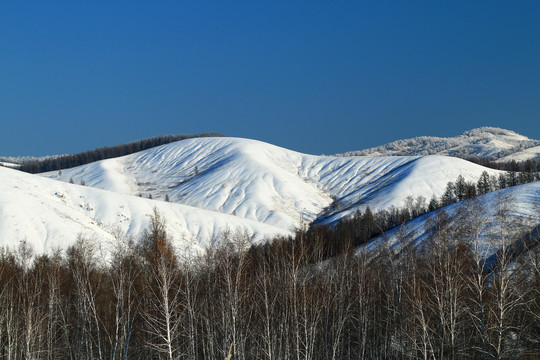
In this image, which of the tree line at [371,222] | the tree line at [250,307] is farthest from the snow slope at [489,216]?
the tree line at [250,307]

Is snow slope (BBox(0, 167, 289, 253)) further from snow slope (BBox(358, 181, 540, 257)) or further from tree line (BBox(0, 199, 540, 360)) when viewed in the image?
tree line (BBox(0, 199, 540, 360))

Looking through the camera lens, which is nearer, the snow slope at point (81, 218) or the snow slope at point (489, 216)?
the snow slope at point (489, 216)

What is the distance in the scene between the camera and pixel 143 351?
49062 millimetres

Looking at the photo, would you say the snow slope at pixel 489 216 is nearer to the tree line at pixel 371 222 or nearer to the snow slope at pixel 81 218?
the tree line at pixel 371 222

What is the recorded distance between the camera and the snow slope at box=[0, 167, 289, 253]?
100750 mm

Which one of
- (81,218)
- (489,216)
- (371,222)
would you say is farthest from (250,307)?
(371,222)

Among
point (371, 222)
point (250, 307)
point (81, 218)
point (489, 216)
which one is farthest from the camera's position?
point (371, 222)

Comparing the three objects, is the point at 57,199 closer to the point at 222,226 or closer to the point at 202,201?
the point at 222,226

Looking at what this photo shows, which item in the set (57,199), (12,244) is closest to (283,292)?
(12,244)

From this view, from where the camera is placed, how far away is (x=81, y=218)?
11888 cm

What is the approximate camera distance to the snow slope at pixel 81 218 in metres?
101

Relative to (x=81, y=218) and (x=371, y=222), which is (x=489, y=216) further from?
(x=81, y=218)

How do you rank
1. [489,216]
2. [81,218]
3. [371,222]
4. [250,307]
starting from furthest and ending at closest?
[371,222] < [81,218] < [489,216] < [250,307]

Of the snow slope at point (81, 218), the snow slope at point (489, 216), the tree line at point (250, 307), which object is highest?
the snow slope at point (81, 218)
